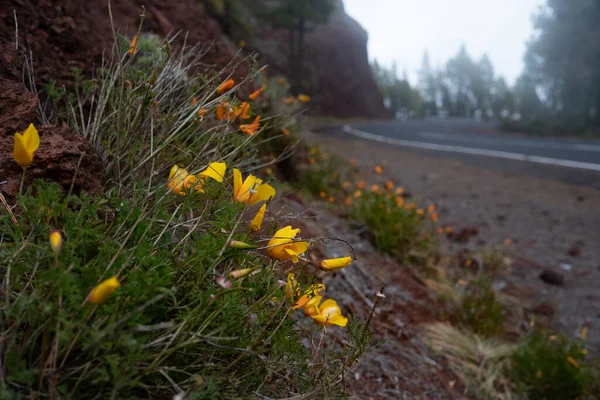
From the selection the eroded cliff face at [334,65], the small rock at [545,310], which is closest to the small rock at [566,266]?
the small rock at [545,310]

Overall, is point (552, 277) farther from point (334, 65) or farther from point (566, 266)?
point (334, 65)

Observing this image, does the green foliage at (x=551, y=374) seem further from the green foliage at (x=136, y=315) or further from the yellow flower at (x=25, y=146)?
the yellow flower at (x=25, y=146)

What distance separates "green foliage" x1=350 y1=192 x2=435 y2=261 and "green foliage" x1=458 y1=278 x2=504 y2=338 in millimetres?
633

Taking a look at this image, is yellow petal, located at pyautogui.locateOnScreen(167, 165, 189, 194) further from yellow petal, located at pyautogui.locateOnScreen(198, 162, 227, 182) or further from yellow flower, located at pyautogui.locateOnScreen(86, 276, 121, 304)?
yellow flower, located at pyautogui.locateOnScreen(86, 276, 121, 304)

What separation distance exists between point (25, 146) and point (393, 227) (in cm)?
312

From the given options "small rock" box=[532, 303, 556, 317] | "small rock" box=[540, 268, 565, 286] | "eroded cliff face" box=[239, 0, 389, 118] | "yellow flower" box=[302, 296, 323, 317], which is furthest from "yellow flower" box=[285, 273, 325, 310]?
"eroded cliff face" box=[239, 0, 389, 118]

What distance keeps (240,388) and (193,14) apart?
4.19 metres

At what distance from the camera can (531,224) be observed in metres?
5.86

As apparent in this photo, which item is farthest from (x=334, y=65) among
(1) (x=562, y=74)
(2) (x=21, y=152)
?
(2) (x=21, y=152)

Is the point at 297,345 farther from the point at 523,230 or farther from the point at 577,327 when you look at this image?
the point at 523,230

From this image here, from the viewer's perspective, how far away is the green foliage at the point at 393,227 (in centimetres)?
388

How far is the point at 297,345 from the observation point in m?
1.20

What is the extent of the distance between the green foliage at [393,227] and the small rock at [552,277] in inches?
40.2

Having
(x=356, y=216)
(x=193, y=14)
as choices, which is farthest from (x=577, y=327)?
(x=193, y=14)
